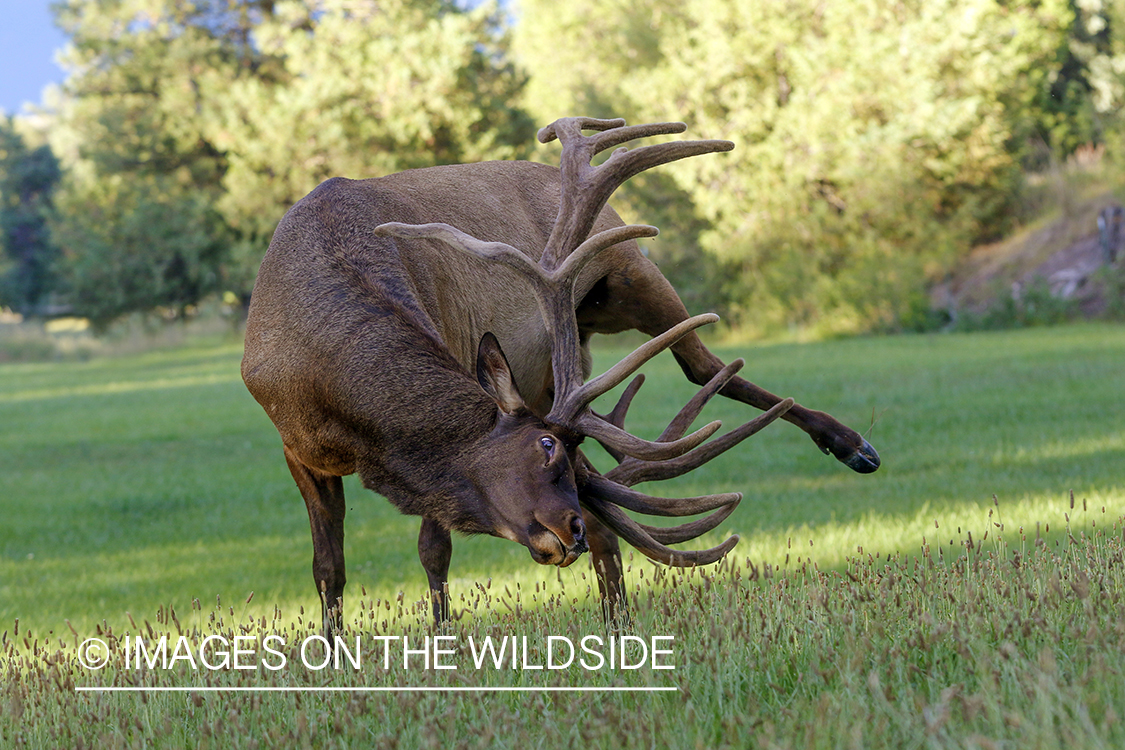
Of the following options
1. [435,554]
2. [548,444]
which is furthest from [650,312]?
[548,444]

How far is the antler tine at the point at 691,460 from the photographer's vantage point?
4375 millimetres

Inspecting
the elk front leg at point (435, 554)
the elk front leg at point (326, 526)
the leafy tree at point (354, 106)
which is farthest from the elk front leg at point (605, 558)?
the leafy tree at point (354, 106)

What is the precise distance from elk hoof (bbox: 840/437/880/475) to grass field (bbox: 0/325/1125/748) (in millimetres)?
554

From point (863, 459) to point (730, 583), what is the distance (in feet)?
4.86

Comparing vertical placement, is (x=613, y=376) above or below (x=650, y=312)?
above

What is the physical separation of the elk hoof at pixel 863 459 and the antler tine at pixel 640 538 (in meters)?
1.43

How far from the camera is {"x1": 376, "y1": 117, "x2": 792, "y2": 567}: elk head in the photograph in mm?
4293

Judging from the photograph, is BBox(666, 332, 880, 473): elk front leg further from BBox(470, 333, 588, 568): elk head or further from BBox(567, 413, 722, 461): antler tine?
BBox(470, 333, 588, 568): elk head

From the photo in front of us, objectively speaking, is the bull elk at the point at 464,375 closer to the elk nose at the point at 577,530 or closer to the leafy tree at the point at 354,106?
the elk nose at the point at 577,530

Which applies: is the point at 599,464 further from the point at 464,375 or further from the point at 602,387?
the point at 602,387

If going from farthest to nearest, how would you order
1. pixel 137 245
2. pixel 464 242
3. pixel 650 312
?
1. pixel 137 245
2. pixel 650 312
3. pixel 464 242

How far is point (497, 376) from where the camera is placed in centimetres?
438

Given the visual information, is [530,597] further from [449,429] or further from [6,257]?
[6,257]

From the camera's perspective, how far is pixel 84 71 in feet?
135
